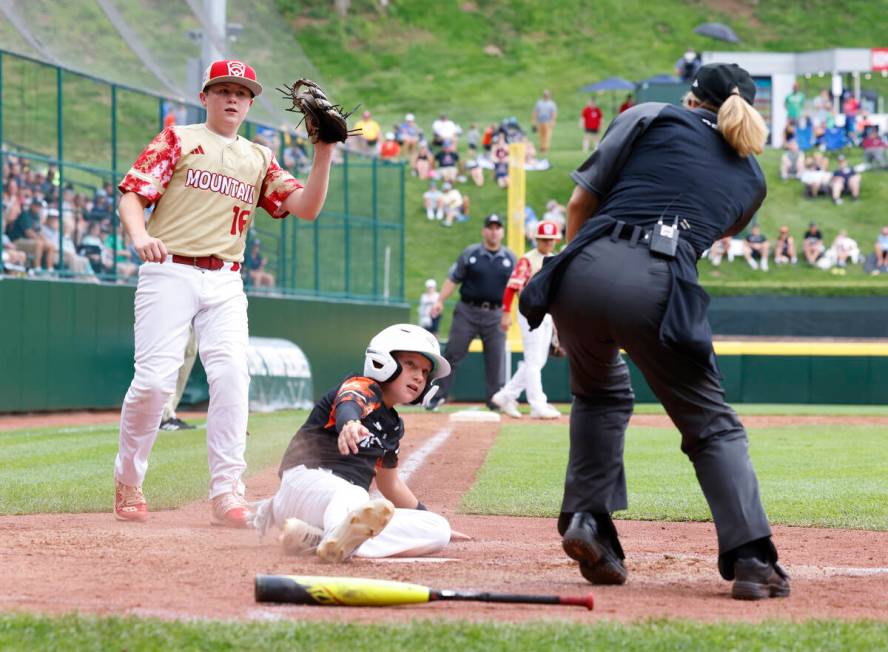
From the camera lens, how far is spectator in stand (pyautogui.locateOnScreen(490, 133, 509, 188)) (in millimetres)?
43844

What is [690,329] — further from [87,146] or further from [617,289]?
[87,146]

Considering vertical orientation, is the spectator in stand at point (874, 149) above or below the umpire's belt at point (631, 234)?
above

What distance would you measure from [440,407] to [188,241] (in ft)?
43.8

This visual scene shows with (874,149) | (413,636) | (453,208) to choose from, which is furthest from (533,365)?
(874,149)

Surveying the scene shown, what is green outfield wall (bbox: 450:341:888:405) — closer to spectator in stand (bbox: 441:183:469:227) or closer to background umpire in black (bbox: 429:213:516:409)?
background umpire in black (bbox: 429:213:516:409)

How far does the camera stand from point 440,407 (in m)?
19.9

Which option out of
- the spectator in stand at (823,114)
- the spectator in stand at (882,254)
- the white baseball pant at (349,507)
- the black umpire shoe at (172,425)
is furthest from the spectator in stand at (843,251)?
the white baseball pant at (349,507)

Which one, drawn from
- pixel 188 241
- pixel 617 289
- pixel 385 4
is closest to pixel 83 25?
pixel 188 241

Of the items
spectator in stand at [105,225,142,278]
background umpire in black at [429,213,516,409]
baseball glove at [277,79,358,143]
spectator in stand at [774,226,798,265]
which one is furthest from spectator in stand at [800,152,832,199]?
baseball glove at [277,79,358,143]

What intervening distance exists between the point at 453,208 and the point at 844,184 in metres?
12.5

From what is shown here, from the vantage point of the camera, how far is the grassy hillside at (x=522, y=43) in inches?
2240

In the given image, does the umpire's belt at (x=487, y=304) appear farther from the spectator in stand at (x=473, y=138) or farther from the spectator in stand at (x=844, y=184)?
the spectator in stand at (x=473, y=138)

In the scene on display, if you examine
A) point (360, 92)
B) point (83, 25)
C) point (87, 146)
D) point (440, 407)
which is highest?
point (360, 92)

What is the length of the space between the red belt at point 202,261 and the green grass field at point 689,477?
205cm
